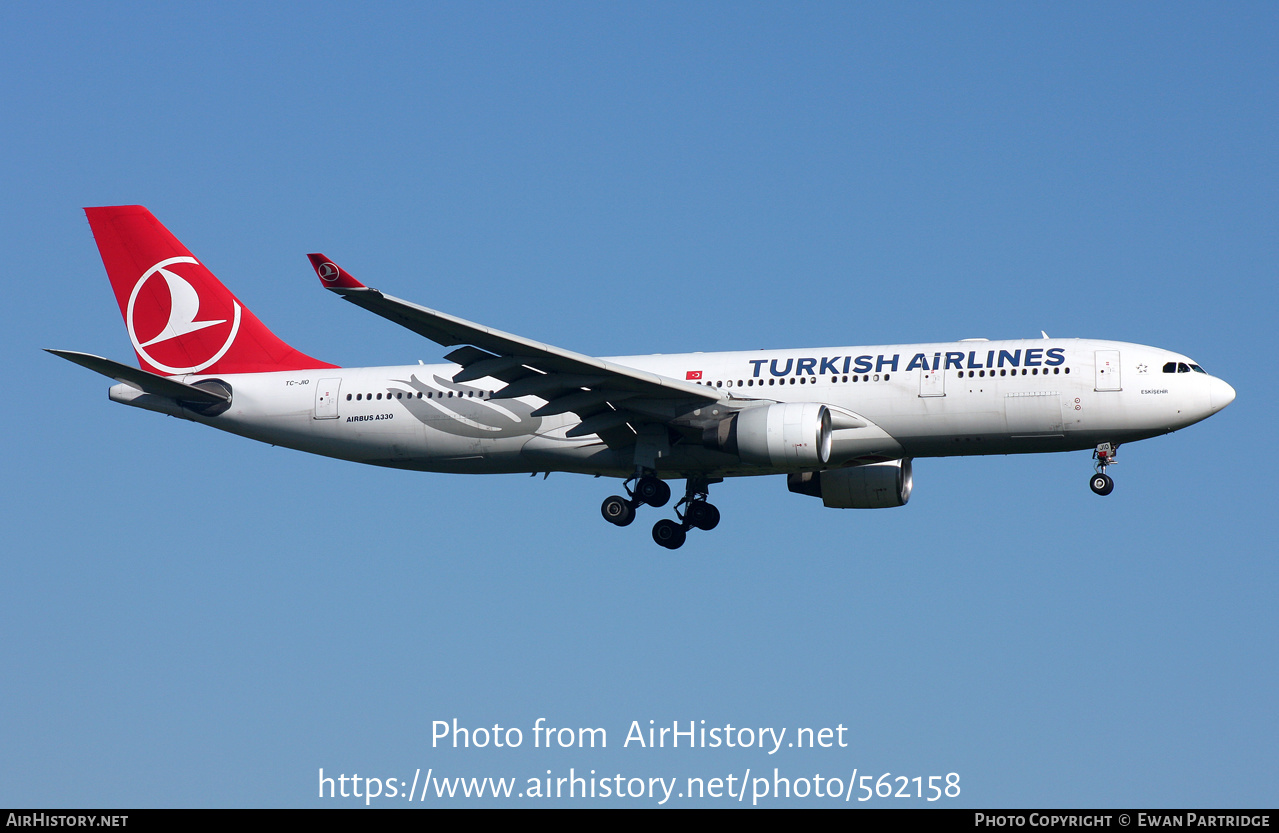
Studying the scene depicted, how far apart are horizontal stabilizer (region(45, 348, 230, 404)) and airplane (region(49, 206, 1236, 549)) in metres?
0.06

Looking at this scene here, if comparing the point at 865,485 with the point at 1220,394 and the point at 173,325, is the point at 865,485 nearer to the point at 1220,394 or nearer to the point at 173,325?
the point at 1220,394

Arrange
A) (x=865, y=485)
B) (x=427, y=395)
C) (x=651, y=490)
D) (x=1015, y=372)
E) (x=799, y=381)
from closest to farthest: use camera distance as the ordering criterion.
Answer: (x=1015, y=372), (x=799, y=381), (x=651, y=490), (x=865, y=485), (x=427, y=395)

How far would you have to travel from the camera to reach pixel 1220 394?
3328 centimetres

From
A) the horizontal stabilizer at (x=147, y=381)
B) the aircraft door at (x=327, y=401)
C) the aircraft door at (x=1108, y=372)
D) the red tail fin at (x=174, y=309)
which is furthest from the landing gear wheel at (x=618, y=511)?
the aircraft door at (x=1108, y=372)

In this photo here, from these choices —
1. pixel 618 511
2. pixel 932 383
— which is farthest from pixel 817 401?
pixel 618 511

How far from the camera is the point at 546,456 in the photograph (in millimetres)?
36719

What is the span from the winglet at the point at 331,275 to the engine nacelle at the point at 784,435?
9.56 meters

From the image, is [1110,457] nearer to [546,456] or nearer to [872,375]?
[872,375]

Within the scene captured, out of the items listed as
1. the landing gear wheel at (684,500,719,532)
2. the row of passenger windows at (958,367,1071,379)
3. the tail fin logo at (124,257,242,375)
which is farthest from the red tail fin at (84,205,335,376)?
the row of passenger windows at (958,367,1071,379)

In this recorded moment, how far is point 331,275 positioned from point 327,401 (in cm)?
939

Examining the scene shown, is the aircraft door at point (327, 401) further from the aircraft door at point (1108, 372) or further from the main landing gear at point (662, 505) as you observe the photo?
the aircraft door at point (1108, 372)

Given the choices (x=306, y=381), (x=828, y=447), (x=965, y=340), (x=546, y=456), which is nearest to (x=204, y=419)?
(x=306, y=381)

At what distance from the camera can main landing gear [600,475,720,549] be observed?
36.5 meters
